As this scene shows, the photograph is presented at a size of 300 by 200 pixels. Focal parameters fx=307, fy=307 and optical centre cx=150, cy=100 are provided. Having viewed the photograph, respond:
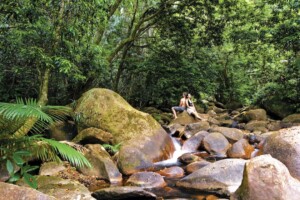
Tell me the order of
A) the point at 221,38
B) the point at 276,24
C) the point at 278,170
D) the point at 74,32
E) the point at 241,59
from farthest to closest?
the point at 241,59, the point at 221,38, the point at 276,24, the point at 74,32, the point at 278,170

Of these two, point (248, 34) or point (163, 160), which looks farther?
point (248, 34)

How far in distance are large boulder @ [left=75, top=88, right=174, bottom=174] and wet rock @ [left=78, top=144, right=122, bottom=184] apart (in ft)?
3.28

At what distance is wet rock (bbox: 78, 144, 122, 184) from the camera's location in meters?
6.70

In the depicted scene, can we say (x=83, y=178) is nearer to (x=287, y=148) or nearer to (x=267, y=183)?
(x=267, y=183)

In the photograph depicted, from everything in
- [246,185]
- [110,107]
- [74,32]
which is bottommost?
[246,185]

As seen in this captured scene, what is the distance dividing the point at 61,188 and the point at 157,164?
3400 mm

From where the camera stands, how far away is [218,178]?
5.91 metres

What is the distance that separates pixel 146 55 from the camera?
15453mm

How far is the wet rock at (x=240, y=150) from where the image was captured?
346 inches

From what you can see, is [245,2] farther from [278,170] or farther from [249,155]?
[278,170]

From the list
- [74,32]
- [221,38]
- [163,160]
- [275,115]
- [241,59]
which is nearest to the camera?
[74,32]

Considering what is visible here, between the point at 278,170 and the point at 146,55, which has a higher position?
the point at 146,55

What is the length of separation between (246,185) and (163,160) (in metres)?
4.27

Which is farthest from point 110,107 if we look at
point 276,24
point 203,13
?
point 276,24
